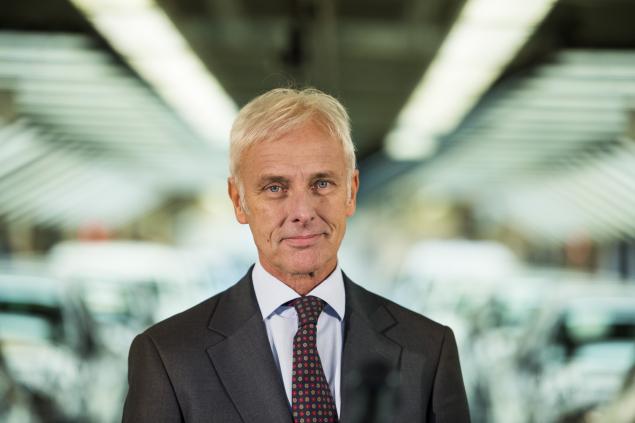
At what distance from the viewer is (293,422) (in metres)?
1.56

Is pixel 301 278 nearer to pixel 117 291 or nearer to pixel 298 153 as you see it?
pixel 298 153

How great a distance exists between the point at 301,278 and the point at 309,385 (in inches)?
7.7

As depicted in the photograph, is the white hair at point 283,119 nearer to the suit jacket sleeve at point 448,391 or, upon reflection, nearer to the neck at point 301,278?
the neck at point 301,278

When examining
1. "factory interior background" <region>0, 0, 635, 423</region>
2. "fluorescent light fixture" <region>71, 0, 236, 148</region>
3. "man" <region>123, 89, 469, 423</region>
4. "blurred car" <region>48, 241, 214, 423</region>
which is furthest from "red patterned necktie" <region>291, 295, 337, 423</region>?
"blurred car" <region>48, 241, 214, 423</region>

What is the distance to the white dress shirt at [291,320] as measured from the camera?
5.38 ft

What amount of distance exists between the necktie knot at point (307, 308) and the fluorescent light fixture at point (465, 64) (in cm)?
487

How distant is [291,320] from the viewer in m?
1.67

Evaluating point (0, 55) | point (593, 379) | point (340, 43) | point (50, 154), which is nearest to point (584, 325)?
point (593, 379)

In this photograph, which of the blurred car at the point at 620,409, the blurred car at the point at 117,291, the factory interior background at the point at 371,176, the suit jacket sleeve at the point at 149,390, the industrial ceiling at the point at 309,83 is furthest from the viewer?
the blurred car at the point at 117,291

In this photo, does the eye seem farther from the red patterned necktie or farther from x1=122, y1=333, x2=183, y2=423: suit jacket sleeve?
x1=122, y1=333, x2=183, y2=423: suit jacket sleeve

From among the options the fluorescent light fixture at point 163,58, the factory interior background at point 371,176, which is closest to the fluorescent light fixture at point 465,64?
the factory interior background at point 371,176

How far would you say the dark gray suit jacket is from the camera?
5.08 feet

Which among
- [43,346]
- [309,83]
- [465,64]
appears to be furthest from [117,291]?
[465,64]

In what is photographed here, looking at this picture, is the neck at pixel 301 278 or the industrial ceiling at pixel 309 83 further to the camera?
the industrial ceiling at pixel 309 83
